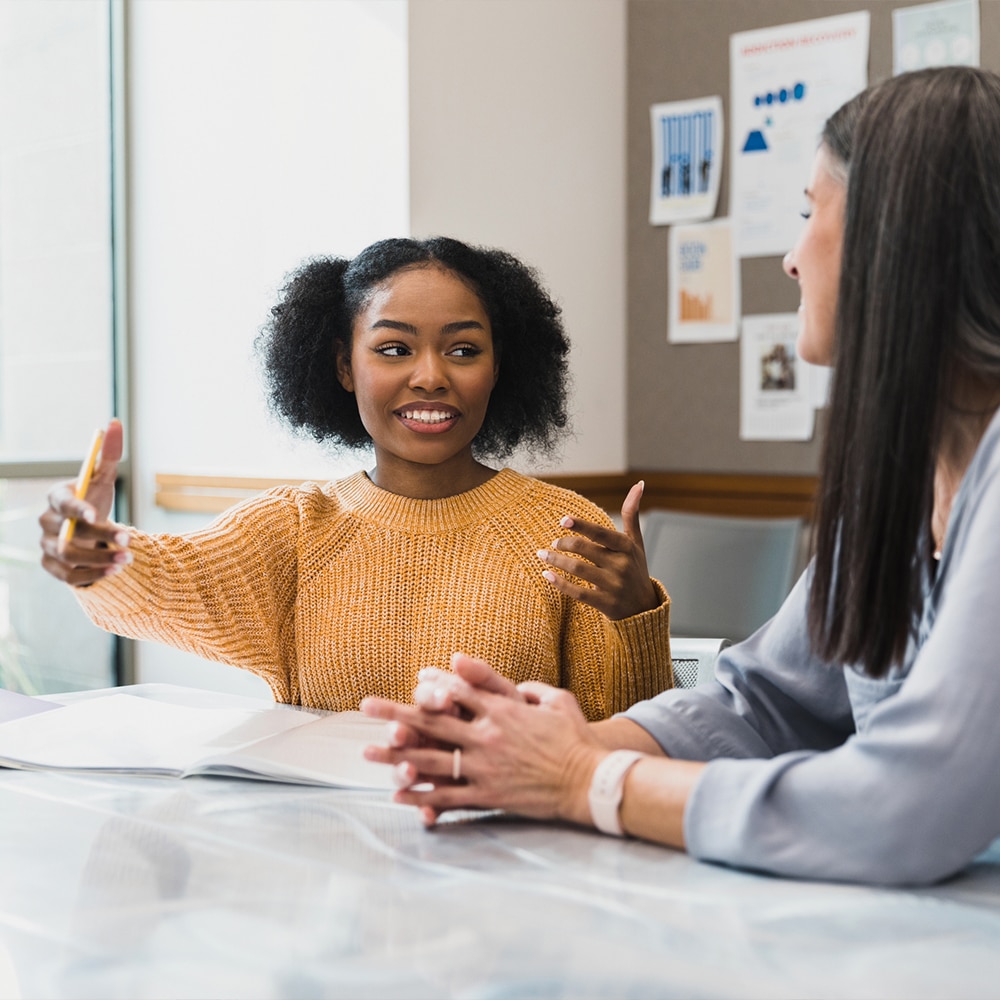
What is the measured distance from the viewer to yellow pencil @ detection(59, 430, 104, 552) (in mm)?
1128

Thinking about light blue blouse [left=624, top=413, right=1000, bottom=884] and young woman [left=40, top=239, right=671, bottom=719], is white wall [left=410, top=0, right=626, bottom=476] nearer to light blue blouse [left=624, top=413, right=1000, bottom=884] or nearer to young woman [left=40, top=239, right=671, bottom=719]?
young woman [left=40, top=239, right=671, bottom=719]

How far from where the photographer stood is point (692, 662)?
163cm

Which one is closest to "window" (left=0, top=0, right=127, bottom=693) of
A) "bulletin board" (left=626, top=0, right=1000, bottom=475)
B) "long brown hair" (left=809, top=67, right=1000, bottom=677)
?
"bulletin board" (left=626, top=0, right=1000, bottom=475)

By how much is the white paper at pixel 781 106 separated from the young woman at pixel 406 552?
1830 mm

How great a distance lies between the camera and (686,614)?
3.12 meters

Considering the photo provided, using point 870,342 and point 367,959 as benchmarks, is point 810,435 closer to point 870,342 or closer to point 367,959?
point 870,342

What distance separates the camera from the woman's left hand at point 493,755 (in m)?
0.93

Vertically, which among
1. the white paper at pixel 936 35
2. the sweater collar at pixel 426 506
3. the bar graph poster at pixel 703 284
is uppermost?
the white paper at pixel 936 35

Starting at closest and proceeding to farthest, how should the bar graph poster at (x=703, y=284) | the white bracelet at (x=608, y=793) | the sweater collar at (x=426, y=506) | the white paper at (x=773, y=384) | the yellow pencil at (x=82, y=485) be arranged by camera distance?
the white bracelet at (x=608, y=793) < the yellow pencil at (x=82, y=485) < the sweater collar at (x=426, y=506) < the white paper at (x=773, y=384) < the bar graph poster at (x=703, y=284)

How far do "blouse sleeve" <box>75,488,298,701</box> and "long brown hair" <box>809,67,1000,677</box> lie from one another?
0.79 meters

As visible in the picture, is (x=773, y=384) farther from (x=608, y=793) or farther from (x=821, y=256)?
(x=608, y=793)

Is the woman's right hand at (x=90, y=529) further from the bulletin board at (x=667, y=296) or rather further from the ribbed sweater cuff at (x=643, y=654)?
the bulletin board at (x=667, y=296)

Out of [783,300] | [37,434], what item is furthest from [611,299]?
[37,434]

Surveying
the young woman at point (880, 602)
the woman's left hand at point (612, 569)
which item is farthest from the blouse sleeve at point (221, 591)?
the young woman at point (880, 602)
